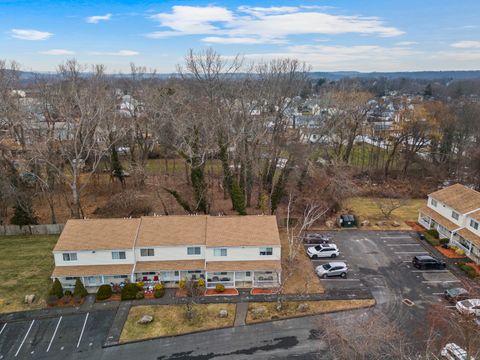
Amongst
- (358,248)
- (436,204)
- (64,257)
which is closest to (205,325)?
(64,257)

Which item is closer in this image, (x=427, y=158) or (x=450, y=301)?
(x=450, y=301)

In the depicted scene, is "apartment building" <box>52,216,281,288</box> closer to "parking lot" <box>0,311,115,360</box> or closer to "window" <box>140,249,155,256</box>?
"window" <box>140,249,155,256</box>

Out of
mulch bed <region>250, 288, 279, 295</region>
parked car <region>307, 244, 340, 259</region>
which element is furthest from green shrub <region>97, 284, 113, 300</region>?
parked car <region>307, 244, 340, 259</region>

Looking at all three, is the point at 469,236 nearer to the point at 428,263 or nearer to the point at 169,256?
the point at 428,263

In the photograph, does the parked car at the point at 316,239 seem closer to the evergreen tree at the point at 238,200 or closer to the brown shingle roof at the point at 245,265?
the evergreen tree at the point at 238,200

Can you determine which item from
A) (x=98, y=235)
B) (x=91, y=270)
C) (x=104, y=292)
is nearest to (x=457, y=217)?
(x=104, y=292)

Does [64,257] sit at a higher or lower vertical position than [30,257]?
higher

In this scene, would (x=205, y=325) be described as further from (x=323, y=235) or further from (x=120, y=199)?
(x=120, y=199)
